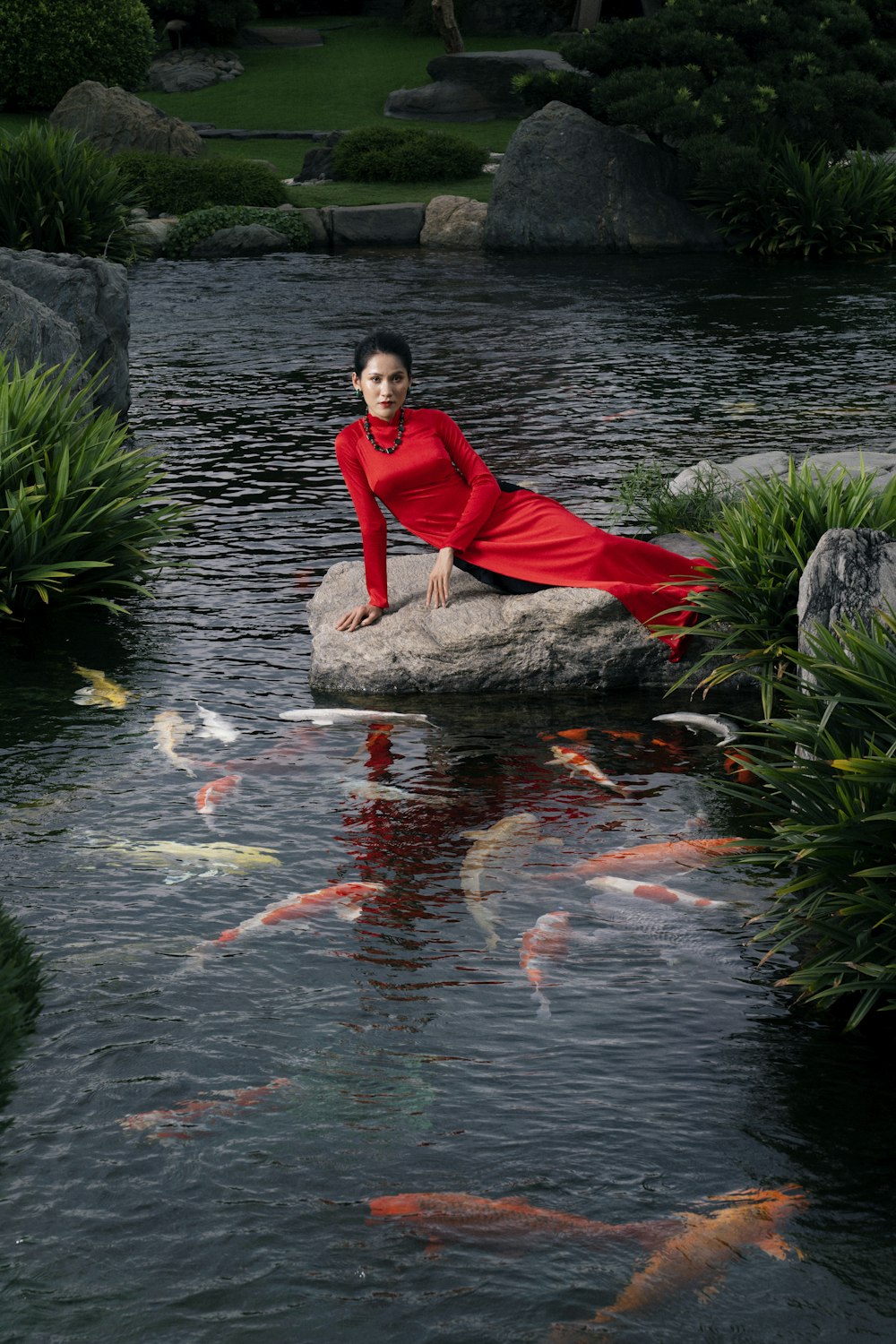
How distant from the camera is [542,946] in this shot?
202 inches

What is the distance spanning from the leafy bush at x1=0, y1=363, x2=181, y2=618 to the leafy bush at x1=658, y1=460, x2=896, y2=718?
3030 millimetres

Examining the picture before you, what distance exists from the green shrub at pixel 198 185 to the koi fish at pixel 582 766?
18329 millimetres

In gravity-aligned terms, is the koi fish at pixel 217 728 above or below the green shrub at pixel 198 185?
below

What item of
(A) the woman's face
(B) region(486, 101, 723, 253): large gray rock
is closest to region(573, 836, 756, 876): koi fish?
(A) the woman's face

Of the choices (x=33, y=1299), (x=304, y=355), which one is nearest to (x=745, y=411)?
(x=304, y=355)

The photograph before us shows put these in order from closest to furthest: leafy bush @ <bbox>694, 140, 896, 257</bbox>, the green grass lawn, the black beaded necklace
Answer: the black beaded necklace
leafy bush @ <bbox>694, 140, 896, 257</bbox>
the green grass lawn

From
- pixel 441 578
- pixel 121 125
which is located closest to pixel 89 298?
pixel 441 578

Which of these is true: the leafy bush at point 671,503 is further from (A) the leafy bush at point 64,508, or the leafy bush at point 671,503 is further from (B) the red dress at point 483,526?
(A) the leafy bush at point 64,508

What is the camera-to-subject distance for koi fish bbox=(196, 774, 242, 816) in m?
6.18

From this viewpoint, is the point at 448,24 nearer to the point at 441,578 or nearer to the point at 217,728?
the point at 441,578

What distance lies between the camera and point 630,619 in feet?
24.0

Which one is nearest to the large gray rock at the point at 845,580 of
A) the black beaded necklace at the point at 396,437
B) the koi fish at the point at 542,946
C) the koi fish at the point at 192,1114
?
the koi fish at the point at 542,946

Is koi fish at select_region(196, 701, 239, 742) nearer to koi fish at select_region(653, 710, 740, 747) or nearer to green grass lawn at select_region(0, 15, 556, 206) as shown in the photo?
koi fish at select_region(653, 710, 740, 747)

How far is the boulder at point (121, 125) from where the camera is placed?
25.5 metres
